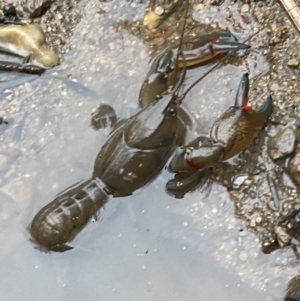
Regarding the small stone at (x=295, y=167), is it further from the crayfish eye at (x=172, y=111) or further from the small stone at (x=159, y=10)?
the small stone at (x=159, y=10)

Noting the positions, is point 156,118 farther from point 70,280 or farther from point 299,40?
point 70,280

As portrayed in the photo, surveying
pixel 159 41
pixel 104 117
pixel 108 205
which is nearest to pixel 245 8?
pixel 159 41

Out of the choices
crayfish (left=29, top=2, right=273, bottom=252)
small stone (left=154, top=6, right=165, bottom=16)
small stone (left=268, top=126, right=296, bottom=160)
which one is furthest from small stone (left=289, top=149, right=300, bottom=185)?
small stone (left=154, top=6, right=165, bottom=16)

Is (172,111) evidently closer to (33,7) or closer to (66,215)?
(66,215)

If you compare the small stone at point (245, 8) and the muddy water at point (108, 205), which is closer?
the muddy water at point (108, 205)

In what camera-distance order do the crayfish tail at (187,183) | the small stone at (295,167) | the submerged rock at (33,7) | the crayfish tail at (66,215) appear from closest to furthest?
the small stone at (295,167) < the crayfish tail at (187,183) < the crayfish tail at (66,215) < the submerged rock at (33,7)

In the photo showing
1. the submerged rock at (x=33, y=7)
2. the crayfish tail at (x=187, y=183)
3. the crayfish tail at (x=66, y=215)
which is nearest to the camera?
the crayfish tail at (x=187, y=183)

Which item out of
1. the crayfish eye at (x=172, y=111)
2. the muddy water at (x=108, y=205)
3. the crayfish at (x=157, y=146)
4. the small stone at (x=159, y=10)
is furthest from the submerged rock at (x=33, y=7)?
the crayfish eye at (x=172, y=111)
